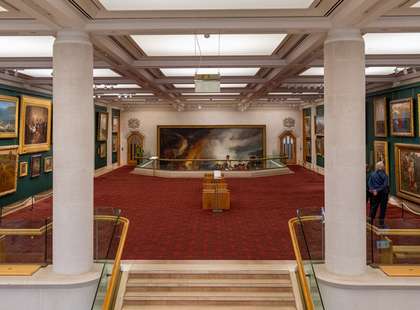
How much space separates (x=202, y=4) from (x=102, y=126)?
2022 centimetres

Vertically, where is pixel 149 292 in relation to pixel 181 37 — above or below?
below

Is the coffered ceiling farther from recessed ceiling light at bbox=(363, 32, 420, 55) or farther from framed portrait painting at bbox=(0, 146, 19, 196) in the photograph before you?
framed portrait painting at bbox=(0, 146, 19, 196)

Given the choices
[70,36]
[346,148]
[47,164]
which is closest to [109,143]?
[47,164]

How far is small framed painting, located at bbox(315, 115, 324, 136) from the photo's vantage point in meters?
23.6

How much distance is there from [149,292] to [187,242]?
7.38ft

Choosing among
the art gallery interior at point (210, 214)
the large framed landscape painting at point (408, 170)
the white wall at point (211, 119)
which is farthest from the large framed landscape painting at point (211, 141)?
the art gallery interior at point (210, 214)

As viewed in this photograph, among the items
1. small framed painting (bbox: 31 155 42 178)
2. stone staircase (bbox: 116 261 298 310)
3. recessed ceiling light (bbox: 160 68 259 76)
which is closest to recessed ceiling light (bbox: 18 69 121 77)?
recessed ceiling light (bbox: 160 68 259 76)

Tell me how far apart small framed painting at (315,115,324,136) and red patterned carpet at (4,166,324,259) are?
4.10 meters

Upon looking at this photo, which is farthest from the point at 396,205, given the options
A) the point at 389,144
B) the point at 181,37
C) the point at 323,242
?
the point at 181,37

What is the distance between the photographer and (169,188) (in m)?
18.1

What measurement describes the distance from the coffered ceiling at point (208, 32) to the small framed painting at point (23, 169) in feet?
11.3

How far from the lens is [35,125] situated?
15.6 m

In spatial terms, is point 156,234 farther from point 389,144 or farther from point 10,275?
point 389,144

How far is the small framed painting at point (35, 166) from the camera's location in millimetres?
15768
